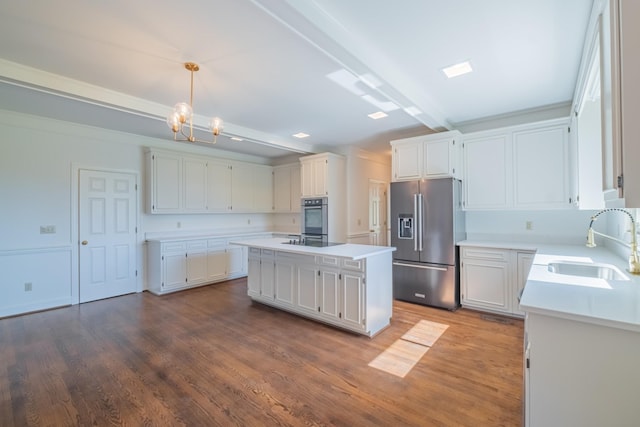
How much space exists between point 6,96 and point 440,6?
4572 mm

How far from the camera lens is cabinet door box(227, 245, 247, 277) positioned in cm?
576

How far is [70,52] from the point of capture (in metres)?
2.48

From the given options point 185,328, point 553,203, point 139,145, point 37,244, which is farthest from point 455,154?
point 37,244

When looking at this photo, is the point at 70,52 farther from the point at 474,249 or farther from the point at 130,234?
the point at 474,249

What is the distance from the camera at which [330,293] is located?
3.32 metres

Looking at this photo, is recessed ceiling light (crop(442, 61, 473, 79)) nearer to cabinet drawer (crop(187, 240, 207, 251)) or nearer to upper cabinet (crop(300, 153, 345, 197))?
upper cabinet (crop(300, 153, 345, 197))

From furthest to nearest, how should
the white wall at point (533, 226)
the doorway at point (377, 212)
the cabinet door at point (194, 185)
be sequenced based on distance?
the doorway at point (377, 212), the cabinet door at point (194, 185), the white wall at point (533, 226)

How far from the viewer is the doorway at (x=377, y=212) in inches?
252

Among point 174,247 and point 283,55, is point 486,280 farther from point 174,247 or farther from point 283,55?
point 174,247

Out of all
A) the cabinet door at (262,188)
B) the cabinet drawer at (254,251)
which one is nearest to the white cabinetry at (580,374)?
the cabinet drawer at (254,251)

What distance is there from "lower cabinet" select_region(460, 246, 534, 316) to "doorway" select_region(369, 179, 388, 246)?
2.64 meters

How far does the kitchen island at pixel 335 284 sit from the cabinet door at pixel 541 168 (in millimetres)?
1938

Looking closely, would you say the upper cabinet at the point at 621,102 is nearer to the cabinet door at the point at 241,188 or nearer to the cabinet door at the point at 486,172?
the cabinet door at the point at 486,172

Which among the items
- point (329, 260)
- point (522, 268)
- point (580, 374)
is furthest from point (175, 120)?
point (522, 268)
